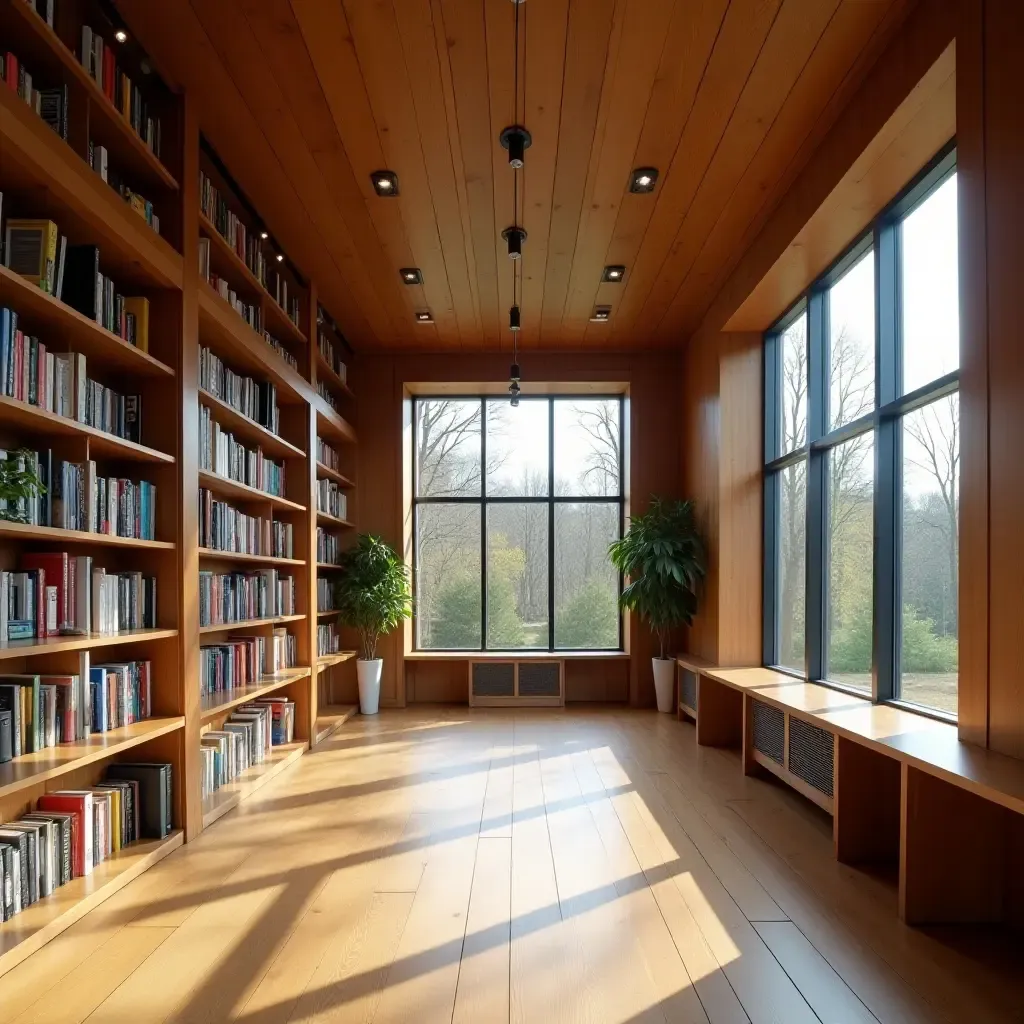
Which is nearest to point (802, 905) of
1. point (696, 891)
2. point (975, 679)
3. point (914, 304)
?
point (696, 891)

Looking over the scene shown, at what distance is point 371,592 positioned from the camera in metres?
7.02

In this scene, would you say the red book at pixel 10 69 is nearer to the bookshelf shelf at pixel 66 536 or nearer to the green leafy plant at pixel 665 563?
the bookshelf shelf at pixel 66 536

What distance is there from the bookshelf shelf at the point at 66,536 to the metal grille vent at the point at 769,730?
3.41 meters

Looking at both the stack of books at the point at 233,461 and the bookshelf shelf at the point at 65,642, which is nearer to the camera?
the bookshelf shelf at the point at 65,642

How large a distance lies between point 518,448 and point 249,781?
460 centimetres

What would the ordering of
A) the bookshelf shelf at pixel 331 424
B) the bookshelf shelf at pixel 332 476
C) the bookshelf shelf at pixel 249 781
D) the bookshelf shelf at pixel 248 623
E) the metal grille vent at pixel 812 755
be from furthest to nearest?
the bookshelf shelf at pixel 332 476 → the bookshelf shelf at pixel 331 424 → the bookshelf shelf at pixel 248 623 → the bookshelf shelf at pixel 249 781 → the metal grille vent at pixel 812 755

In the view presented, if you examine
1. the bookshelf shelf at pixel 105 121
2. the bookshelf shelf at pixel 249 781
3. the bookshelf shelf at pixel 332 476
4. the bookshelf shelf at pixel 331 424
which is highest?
the bookshelf shelf at pixel 105 121

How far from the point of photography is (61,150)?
278 centimetres

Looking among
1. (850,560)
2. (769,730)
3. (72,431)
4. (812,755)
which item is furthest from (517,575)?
(72,431)

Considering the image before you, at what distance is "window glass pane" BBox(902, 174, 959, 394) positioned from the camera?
140 inches

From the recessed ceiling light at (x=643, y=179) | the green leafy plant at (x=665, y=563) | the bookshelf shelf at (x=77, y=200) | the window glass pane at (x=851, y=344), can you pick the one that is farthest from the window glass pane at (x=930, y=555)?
the bookshelf shelf at (x=77, y=200)

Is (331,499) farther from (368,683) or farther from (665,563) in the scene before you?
(665,563)

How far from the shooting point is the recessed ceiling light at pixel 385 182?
4.32 m

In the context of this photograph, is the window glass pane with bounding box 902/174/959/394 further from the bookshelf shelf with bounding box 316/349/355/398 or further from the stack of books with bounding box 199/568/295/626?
the bookshelf shelf with bounding box 316/349/355/398
